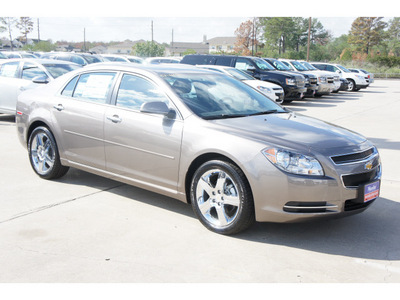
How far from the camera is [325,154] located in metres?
4.12

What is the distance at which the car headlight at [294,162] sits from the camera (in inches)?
159

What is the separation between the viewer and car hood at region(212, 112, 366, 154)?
4.22 m

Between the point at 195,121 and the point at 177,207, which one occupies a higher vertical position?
the point at 195,121

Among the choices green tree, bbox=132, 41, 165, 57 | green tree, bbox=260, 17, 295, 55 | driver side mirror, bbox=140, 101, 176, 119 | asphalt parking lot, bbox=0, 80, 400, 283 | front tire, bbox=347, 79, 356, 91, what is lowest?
asphalt parking lot, bbox=0, 80, 400, 283

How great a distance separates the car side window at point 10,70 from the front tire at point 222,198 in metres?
8.32

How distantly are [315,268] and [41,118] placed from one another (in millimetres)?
4035

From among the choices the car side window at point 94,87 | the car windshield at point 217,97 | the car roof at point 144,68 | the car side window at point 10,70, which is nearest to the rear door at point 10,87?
the car side window at point 10,70

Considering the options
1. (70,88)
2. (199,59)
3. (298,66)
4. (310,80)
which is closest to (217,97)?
(70,88)

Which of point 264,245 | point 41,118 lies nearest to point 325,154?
point 264,245

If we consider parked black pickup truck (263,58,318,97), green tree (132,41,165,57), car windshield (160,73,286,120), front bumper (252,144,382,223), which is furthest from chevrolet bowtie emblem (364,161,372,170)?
green tree (132,41,165,57)

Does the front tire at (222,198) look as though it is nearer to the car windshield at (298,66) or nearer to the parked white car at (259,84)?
the parked white car at (259,84)

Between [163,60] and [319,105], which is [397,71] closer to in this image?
[163,60]

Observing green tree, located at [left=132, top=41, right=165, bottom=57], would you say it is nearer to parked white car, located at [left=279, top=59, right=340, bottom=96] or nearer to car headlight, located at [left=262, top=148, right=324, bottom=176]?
parked white car, located at [left=279, top=59, right=340, bottom=96]
